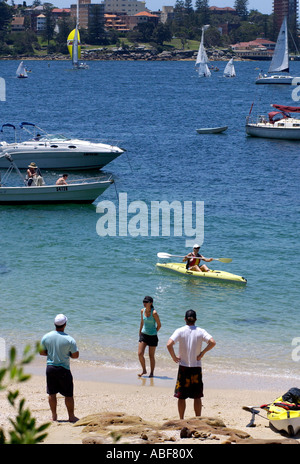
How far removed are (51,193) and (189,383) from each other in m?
20.7

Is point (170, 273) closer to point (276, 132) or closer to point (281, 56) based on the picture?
point (276, 132)

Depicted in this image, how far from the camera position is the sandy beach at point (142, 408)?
1077 centimetres

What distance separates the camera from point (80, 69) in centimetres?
19800

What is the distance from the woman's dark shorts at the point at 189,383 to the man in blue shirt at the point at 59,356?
168 centimetres

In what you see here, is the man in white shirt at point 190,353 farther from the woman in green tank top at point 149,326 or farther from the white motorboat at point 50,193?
the white motorboat at point 50,193

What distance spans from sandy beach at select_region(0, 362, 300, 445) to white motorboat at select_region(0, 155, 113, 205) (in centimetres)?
1599

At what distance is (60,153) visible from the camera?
134 feet

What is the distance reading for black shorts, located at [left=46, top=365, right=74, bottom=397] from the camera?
1155 cm

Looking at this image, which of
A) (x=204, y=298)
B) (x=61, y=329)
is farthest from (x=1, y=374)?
(x=204, y=298)

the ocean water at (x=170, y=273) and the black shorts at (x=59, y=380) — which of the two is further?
the ocean water at (x=170, y=273)

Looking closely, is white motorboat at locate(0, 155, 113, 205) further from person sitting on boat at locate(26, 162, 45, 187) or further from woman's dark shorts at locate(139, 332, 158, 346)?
woman's dark shorts at locate(139, 332, 158, 346)

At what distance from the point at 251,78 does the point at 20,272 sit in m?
156

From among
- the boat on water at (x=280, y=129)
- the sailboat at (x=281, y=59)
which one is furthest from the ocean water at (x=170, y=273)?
the sailboat at (x=281, y=59)

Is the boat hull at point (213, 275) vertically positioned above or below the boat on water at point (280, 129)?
below
